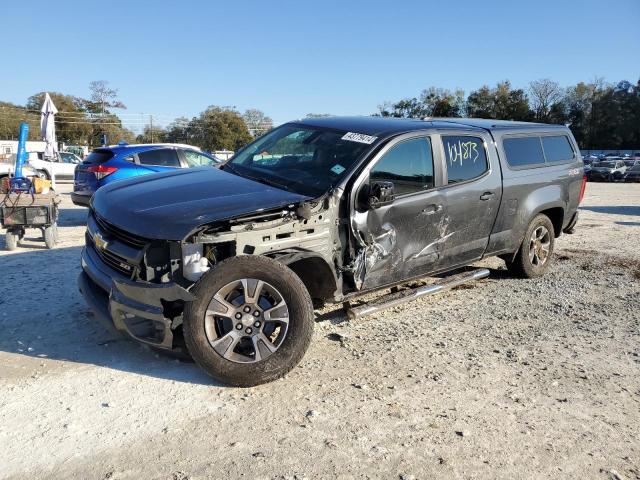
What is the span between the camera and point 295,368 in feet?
12.7

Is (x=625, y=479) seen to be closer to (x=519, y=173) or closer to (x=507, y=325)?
(x=507, y=325)

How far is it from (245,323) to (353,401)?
887 mm

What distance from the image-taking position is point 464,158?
517cm

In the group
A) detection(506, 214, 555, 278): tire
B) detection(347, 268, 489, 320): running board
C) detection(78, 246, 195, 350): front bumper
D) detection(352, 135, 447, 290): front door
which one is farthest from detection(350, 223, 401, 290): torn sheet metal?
detection(506, 214, 555, 278): tire

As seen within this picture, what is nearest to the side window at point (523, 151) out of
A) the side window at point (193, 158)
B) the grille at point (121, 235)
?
the grille at point (121, 235)

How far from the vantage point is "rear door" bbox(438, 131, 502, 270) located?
16.3 ft

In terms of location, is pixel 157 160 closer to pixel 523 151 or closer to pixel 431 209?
pixel 523 151

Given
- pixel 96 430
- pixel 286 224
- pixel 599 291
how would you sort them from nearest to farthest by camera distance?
pixel 96 430 < pixel 286 224 < pixel 599 291

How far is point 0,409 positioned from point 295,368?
1906 mm

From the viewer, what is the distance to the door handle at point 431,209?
4.68 metres

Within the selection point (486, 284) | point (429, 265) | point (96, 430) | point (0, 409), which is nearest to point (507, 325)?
point (429, 265)

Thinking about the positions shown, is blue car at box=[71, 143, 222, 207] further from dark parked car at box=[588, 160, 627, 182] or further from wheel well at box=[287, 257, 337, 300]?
dark parked car at box=[588, 160, 627, 182]

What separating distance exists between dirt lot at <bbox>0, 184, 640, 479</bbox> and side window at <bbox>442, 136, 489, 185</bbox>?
137cm

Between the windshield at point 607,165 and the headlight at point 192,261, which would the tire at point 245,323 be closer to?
the headlight at point 192,261
